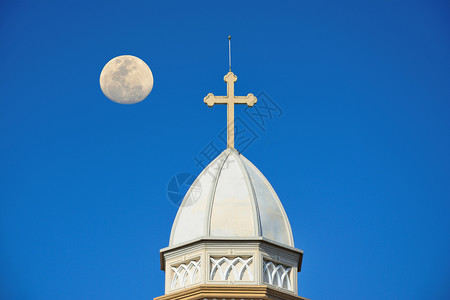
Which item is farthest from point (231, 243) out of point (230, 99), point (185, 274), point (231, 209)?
point (230, 99)

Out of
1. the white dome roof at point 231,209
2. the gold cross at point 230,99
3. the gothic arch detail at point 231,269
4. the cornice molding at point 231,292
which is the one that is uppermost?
the gold cross at point 230,99

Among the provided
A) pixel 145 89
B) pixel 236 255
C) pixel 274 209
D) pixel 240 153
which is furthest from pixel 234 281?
pixel 145 89

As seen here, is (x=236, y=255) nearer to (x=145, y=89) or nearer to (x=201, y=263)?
(x=201, y=263)

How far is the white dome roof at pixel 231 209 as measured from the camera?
25.4m

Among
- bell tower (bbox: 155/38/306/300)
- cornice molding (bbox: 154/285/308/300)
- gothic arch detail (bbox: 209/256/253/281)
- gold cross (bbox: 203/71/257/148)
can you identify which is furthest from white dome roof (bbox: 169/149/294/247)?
gold cross (bbox: 203/71/257/148)

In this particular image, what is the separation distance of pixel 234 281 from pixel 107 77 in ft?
31.1

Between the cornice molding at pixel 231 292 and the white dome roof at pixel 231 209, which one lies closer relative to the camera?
the cornice molding at pixel 231 292

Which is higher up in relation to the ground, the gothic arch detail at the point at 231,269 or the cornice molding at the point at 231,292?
the gothic arch detail at the point at 231,269

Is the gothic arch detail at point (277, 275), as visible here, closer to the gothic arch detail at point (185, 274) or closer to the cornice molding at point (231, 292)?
the cornice molding at point (231, 292)

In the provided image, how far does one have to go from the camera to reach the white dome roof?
25406 millimetres

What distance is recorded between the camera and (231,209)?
25.6 meters

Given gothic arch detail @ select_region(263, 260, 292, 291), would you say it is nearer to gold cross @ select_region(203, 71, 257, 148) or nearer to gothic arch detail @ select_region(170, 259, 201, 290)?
gothic arch detail @ select_region(170, 259, 201, 290)

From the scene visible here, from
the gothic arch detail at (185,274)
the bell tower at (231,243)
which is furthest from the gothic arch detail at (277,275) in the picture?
the gothic arch detail at (185,274)

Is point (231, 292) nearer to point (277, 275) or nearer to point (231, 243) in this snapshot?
point (231, 243)
